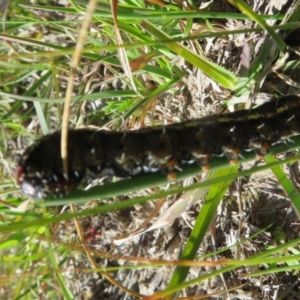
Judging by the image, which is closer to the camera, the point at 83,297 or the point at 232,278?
the point at 232,278

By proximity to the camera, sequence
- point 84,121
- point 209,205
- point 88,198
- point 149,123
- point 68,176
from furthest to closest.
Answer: point 84,121
point 149,123
point 209,205
point 68,176
point 88,198

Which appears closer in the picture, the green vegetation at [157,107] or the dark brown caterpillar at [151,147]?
the dark brown caterpillar at [151,147]

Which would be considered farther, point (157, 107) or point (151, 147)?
point (157, 107)

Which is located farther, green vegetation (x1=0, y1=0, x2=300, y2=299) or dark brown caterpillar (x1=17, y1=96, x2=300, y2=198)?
green vegetation (x1=0, y1=0, x2=300, y2=299)

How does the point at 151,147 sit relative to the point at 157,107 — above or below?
below

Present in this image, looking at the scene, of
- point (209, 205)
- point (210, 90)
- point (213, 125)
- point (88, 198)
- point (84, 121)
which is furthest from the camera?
point (84, 121)

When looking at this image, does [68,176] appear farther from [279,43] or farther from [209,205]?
[279,43]

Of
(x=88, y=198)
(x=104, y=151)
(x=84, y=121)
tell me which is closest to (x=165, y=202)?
(x=84, y=121)

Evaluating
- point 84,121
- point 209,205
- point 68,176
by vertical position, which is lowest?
point 209,205
